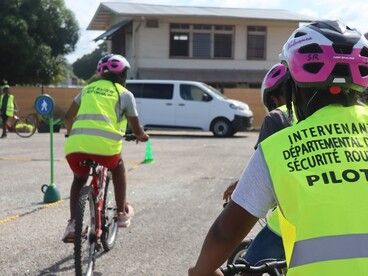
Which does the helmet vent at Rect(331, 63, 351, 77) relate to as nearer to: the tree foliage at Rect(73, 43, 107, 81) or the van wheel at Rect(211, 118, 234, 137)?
the van wheel at Rect(211, 118, 234, 137)

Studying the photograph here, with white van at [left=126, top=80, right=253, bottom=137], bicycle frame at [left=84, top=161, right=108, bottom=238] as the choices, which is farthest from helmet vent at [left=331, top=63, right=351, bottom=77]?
white van at [left=126, top=80, right=253, bottom=137]

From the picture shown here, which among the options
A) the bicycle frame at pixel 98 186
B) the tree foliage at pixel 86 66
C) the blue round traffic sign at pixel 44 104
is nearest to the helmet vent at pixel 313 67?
the bicycle frame at pixel 98 186

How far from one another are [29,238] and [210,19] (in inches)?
1073

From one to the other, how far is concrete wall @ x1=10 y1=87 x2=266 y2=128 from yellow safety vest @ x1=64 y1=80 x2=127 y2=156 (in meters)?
23.1

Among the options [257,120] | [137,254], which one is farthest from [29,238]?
[257,120]

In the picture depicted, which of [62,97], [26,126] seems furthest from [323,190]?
[62,97]

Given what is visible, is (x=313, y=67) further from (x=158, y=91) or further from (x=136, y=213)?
(x=158, y=91)

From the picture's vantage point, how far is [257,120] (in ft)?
93.2

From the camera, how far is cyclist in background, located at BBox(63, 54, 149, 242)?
16.4ft

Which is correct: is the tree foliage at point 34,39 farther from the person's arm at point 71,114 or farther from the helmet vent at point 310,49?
the helmet vent at point 310,49

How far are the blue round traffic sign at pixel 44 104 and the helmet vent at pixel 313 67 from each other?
6.29 metres

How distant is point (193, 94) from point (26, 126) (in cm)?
624

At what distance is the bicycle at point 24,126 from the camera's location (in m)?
20.7

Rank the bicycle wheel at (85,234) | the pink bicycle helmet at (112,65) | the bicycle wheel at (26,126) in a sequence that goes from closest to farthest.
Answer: the bicycle wheel at (85,234) → the pink bicycle helmet at (112,65) → the bicycle wheel at (26,126)
